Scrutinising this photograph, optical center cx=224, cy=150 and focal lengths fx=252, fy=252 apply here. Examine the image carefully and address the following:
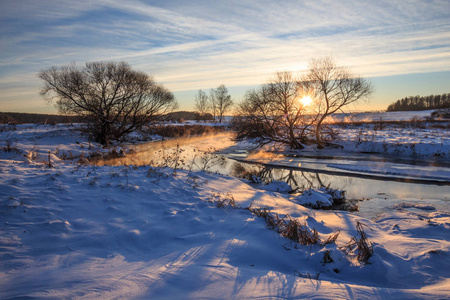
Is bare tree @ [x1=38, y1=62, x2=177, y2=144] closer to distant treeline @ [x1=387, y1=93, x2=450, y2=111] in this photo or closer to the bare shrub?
the bare shrub

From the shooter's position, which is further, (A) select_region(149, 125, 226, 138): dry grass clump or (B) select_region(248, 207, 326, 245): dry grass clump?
(A) select_region(149, 125, 226, 138): dry grass clump

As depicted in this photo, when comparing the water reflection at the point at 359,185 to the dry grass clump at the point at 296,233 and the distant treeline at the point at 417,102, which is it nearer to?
the dry grass clump at the point at 296,233

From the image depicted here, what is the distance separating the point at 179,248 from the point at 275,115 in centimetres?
1843

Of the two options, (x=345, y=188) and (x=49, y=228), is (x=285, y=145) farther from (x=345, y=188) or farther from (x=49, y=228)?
(x=49, y=228)

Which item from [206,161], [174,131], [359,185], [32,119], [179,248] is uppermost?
[32,119]

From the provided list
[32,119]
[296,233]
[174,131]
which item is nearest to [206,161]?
[296,233]

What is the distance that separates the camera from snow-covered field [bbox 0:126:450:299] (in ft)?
8.82

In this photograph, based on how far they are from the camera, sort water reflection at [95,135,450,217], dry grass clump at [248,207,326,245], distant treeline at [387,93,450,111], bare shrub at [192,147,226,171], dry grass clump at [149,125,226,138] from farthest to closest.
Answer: distant treeline at [387,93,450,111], dry grass clump at [149,125,226,138], bare shrub at [192,147,226,171], water reflection at [95,135,450,217], dry grass clump at [248,207,326,245]

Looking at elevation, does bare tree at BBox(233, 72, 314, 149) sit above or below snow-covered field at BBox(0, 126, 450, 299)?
above

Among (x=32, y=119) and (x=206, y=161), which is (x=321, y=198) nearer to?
(x=206, y=161)

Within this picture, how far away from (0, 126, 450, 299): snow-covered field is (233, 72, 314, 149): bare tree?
14.8 metres

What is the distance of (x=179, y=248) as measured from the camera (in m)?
3.87

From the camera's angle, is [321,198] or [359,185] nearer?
[321,198]

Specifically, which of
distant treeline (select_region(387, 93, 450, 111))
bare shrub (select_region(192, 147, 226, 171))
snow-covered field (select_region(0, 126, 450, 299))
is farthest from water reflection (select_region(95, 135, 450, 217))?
distant treeline (select_region(387, 93, 450, 111))
